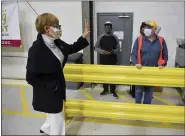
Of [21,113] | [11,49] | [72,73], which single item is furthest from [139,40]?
[11,49]

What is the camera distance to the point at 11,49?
4094mm

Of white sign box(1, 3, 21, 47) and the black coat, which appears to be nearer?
the black coat

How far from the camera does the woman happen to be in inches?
47.4

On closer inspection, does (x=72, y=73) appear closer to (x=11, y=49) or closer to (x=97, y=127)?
(x=97, y=127)

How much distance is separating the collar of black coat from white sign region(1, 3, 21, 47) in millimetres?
2744

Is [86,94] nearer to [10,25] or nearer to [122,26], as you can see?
[122,26]

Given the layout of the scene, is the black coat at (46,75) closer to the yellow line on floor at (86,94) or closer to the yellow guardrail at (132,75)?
the yellow guardrail at (132,75)

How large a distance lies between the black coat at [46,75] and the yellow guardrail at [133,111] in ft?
1.08

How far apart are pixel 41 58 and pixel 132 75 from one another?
0.72 m

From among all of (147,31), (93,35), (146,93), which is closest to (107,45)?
(93,35)

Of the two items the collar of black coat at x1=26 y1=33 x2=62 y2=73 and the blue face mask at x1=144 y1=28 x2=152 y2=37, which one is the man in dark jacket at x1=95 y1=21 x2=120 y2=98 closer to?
the blue face mask at x1=144 y1=28 x2=152 y2=37

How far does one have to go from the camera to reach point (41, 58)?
1197mm

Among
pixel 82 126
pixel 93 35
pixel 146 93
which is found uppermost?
pixel 93 35

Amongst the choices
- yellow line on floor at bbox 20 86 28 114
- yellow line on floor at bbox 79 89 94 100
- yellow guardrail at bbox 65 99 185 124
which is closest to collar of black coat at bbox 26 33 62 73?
yellow guardrail at bbox 65 99 185 124
